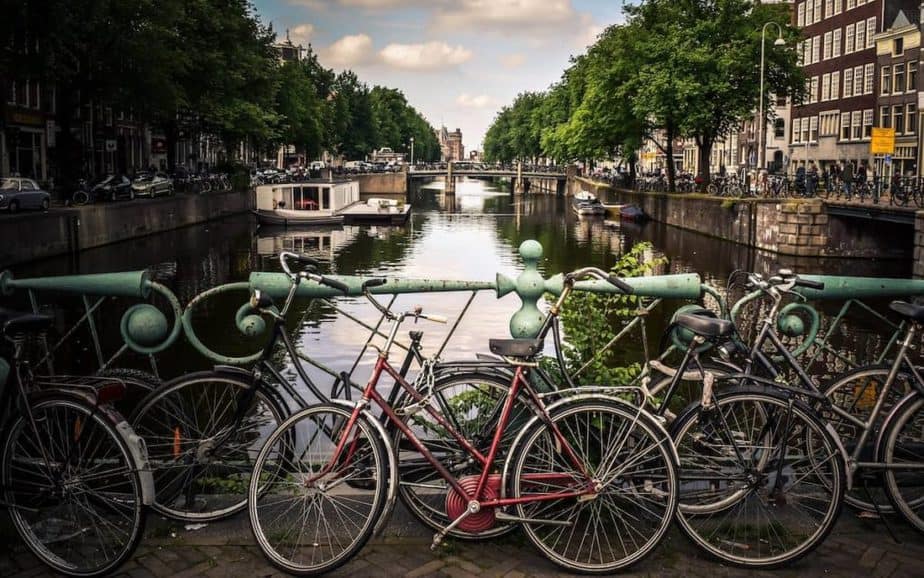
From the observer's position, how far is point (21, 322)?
4.64 metres

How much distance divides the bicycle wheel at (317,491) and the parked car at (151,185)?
45.1 m

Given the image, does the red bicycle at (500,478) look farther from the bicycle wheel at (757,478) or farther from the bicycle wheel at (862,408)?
the bicycle wheel at (862,408)

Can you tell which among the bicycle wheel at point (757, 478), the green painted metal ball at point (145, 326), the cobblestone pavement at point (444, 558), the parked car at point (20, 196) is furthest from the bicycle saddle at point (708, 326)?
the parked car at point (20, 196)

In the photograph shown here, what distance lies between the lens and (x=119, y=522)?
16.0 ft

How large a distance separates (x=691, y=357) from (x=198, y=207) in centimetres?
4962

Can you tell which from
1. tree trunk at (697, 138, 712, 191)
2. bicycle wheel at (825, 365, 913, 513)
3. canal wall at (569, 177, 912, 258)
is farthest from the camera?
tree trunk at (697, 138, 712, 191)

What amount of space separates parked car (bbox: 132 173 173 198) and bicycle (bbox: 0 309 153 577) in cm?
4464

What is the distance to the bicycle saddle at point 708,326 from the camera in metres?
4.68

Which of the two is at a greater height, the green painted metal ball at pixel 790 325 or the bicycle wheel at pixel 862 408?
the green painted metal ball at pixel 790 325

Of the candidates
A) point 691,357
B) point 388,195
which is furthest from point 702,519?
point 388,195

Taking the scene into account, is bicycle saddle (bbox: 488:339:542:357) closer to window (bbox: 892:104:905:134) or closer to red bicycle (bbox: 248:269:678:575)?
red bicycle (bbox: 248:269:678:575)

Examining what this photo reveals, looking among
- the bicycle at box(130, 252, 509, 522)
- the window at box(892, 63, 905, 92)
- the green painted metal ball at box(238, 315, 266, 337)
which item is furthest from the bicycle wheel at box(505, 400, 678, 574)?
the window at box(892, 63, 905, 92)

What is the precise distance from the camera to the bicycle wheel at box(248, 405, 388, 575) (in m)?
4.36

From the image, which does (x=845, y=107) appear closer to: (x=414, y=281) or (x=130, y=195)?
A: (x=130, y=195)
